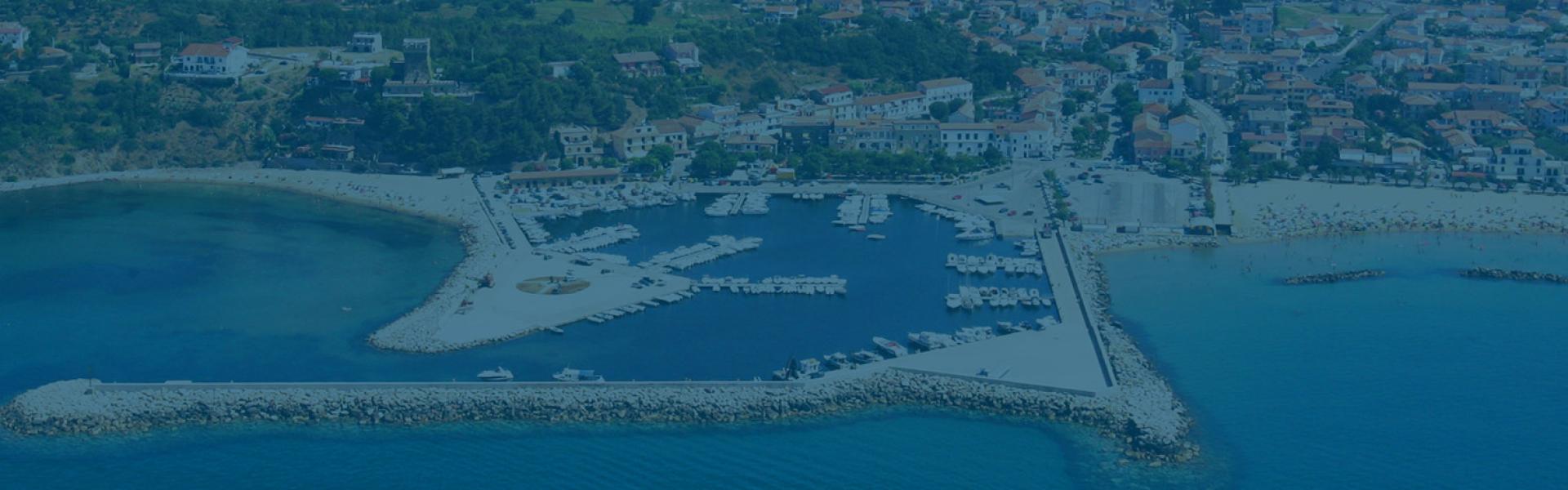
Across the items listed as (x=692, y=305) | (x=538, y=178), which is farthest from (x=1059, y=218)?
(x=538, y=178)

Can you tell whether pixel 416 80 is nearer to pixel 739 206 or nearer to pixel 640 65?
pixel 640 65

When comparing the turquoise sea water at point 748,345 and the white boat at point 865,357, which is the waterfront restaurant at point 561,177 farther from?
the white boat at point 865,357

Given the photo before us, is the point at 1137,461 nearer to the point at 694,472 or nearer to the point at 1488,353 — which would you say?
the point at 694,472

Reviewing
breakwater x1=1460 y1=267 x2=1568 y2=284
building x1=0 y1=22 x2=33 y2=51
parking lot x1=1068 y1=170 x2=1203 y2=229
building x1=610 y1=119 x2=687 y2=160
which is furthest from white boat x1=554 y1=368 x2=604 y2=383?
building x1=0 y1=22 x2=33 y2=51

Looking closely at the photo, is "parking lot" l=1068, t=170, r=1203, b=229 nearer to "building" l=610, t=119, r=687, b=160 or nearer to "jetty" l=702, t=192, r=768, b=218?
"jetty" l=702, t=192, r=768, b=218

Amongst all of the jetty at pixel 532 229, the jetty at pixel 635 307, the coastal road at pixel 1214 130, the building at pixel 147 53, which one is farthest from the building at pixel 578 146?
the coastal road at pixel 1214 130

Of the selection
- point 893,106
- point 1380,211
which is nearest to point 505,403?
point 1380,211

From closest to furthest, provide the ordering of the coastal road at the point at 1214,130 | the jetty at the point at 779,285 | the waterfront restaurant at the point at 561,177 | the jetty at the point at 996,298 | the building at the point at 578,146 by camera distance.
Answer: the jetty at the point at 996,298
the jetty at the point at 779,285
the waterfront restaurant at the point at 561,177
the coastal road at the point at 1214,130
the building at the point at 578,146
